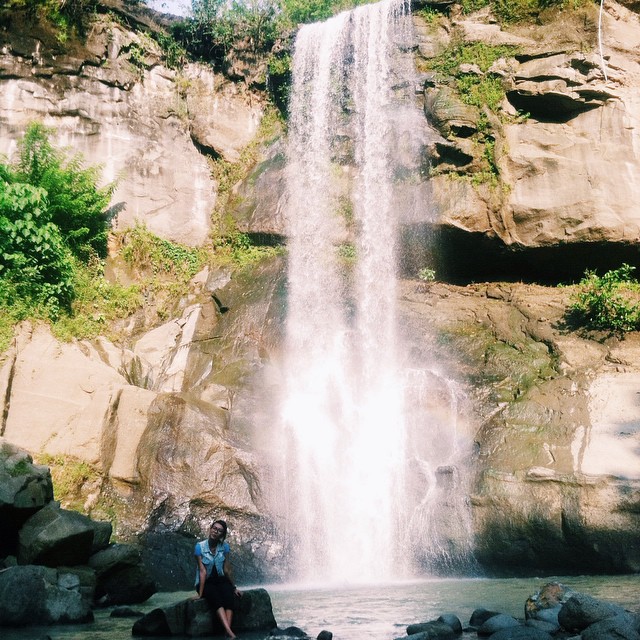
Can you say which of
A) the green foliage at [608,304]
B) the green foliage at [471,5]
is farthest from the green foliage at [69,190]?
the green foliage at [608,304]

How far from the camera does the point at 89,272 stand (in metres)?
16.5

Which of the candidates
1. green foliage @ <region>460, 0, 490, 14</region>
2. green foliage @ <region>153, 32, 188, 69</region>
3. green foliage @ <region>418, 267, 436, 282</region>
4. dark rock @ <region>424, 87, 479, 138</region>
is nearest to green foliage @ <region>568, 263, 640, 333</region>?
green foliage @ <region>418, 267, 436, 282</region>

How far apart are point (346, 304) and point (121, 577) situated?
8.67 m

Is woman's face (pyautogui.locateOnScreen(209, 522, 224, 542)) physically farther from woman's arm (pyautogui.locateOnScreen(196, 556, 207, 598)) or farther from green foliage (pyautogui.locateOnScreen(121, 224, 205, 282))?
green foliage (pyautogui.locateOnScreen(121, 224, 205, 282))

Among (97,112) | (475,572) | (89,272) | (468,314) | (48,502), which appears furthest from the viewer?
(97,112)

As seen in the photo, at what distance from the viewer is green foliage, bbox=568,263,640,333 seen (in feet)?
44.9

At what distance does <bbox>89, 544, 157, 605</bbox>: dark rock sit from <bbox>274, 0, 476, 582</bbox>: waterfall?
273cm

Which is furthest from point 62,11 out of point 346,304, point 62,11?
point 346,304

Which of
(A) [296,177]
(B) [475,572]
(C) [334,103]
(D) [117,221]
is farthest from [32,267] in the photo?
(B) [475,572]

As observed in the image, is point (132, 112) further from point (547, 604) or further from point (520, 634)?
point (520, 634)

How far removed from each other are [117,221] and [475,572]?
12.2 metres

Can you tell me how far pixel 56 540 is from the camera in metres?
8.25

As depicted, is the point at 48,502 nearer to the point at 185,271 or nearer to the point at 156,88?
the point at 185,271

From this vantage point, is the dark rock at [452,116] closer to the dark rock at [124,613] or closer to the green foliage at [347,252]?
the green foliage at [347,252]
